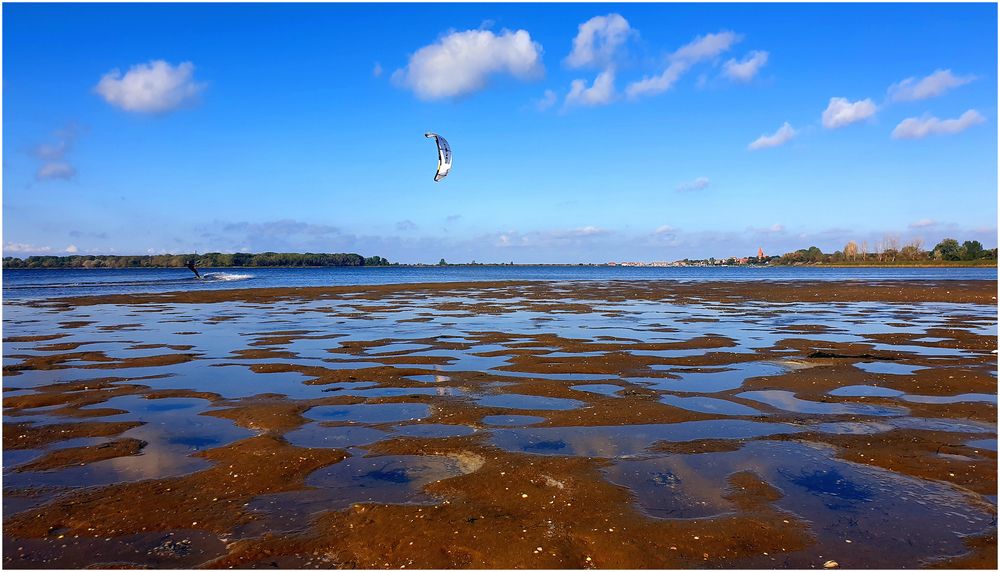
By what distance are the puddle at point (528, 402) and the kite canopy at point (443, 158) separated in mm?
14312

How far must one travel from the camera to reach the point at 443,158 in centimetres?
2467

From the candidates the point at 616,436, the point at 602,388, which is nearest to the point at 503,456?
the point at 616,436

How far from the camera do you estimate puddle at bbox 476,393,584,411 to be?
10.3 metres

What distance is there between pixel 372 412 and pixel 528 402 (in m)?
2.85

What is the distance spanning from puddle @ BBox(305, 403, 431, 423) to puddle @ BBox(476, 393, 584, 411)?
1219 millimetres

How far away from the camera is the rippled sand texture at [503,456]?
527cm

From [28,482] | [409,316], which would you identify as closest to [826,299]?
[409,316]

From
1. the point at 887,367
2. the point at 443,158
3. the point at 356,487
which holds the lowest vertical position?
the point at 356,487

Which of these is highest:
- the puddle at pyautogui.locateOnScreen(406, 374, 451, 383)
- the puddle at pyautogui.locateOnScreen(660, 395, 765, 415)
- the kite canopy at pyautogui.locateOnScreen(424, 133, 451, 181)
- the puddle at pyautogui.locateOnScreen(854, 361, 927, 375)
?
the kite canopy at pyautogui.locateOnScreen(424, 133, 451, 181)

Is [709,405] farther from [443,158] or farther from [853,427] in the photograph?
[443,158]

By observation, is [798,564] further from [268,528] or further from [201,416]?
[201,416]

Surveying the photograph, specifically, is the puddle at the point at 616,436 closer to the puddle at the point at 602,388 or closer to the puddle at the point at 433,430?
the puddle at the point at 433,430

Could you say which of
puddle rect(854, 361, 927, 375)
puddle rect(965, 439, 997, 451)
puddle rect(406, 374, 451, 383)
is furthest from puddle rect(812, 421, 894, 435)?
puddle rect(406, 374, 451, 383)

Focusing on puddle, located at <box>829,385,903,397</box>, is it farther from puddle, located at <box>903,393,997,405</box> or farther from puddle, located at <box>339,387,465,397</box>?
puddle, located at <box>339,387,465,397</box>
